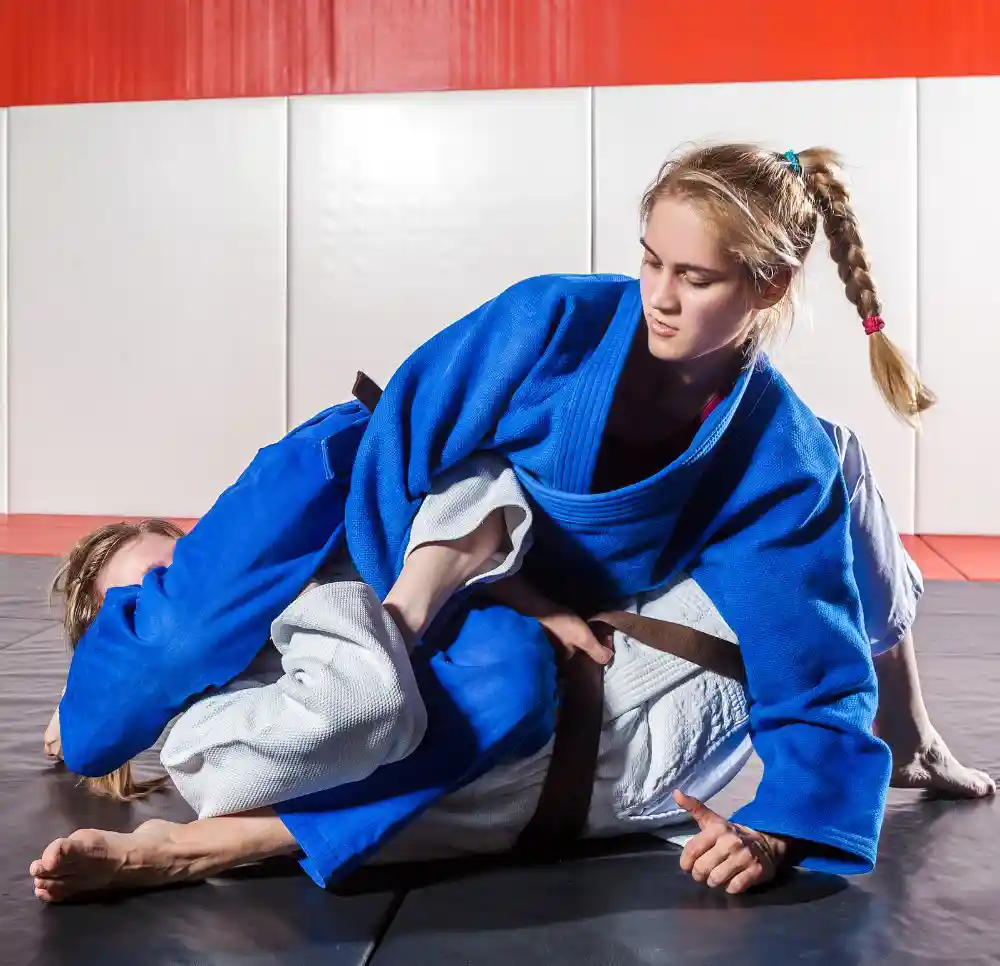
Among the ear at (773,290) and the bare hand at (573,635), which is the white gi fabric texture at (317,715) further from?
the ear at (773,290)

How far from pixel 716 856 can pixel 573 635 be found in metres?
0.27

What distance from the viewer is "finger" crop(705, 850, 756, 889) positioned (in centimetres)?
122

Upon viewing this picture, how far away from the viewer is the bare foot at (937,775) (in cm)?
151

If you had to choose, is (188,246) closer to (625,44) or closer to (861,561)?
(625,44)

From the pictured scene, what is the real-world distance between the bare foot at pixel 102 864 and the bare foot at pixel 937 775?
2.80ft

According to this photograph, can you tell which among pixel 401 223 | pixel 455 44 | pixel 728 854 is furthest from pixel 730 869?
pixel 455 44

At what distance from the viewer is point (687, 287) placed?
1.25 metres

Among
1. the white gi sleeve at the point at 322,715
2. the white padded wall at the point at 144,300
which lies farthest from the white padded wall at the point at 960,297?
the white gi sleeve at the point at 322,715

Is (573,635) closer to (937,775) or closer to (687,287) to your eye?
(687,287)

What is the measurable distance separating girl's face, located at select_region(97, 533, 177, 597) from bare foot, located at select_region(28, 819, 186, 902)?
471 mm

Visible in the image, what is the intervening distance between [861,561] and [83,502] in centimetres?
398

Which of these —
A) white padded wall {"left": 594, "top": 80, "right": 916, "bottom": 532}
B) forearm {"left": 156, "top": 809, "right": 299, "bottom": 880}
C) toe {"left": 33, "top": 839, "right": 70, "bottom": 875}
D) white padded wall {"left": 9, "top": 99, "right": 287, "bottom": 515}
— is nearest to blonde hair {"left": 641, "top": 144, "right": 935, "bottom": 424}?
forearm {"left": 156, "top": 809, "right": 299, "bottom": 880}

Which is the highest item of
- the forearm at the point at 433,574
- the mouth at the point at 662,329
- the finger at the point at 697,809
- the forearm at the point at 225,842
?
the mouth at the point at 662,329

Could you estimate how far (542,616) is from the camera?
1.36 metres
